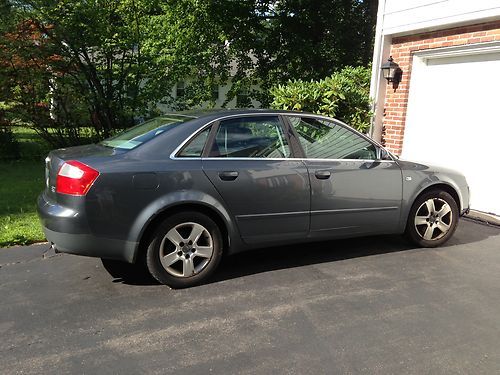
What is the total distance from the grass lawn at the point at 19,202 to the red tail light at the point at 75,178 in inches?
74.7

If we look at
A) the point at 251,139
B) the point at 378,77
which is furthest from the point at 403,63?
the point at 251,139

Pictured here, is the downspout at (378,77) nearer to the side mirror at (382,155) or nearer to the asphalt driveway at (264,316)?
the side mirror at (382,155)

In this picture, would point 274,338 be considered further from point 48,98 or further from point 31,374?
point 48,98

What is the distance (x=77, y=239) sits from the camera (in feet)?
12.3

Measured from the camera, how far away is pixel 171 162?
398 centimetres

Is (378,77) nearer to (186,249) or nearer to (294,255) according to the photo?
(294,255)

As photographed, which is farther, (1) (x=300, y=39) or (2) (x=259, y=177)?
(1) (x=300, y=39)

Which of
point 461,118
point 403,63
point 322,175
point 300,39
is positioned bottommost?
point 322,175

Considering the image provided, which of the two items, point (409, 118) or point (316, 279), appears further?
point (409, 118)

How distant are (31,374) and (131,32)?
882 cm

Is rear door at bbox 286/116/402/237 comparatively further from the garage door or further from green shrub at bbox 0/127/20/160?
green shrub at bbox 0/127/20/160

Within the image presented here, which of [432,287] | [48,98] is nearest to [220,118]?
[432,287]

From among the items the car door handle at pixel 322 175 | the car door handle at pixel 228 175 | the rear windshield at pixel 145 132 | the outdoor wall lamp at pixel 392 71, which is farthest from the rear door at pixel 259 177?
the outdoor wall lamp at pixel 392 71

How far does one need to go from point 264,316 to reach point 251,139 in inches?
64.4
